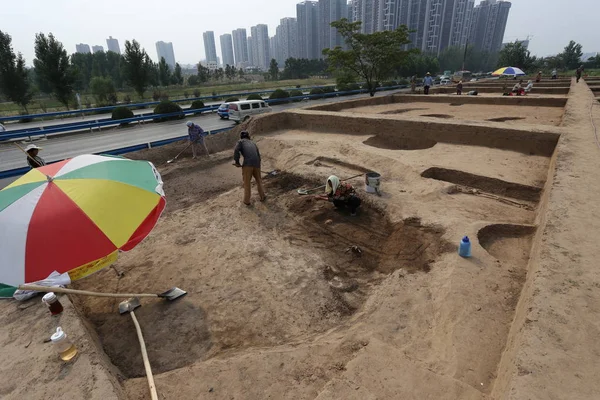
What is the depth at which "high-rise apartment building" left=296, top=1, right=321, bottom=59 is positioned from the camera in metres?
124

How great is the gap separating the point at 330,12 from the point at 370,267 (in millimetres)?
133947

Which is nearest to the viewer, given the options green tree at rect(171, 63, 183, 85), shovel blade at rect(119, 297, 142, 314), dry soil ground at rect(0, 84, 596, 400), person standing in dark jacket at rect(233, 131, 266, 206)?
dry soil ground at rect(0, 84, 596, 400)

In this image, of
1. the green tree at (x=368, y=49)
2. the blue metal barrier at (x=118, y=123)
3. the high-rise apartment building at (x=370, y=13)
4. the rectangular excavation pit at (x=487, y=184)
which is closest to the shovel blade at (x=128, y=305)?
the rectangular excavation pit at (x=487, y=184)

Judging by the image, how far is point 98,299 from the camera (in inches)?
201

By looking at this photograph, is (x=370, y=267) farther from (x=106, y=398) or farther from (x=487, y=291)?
(x=106, y=398)

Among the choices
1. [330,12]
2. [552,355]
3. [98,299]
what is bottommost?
[98,299]

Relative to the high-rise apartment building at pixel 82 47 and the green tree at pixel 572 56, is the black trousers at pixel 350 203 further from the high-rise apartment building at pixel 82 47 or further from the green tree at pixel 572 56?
the high-rise apartment building at pixel 82 47

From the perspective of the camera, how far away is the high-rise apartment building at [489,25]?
110312mm

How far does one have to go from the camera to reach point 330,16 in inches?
4656

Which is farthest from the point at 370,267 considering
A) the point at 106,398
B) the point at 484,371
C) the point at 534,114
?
the point at 534,114

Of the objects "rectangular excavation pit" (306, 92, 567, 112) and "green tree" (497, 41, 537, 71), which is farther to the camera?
"green tree" (497, 41, 537, 71)

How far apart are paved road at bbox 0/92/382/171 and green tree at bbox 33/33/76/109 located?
47.8 feet

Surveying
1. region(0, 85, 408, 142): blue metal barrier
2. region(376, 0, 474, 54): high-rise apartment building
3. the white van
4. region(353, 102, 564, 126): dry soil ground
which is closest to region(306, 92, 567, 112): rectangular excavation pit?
region(353, 102, 564, 126): dry soil ground

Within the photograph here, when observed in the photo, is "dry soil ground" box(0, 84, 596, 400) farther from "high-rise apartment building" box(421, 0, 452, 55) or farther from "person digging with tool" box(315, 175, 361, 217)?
"high-rise apartment building" box(421, 0, 452, 55)
